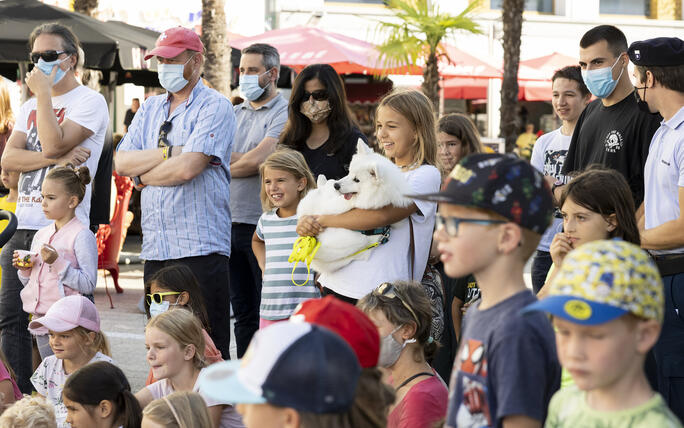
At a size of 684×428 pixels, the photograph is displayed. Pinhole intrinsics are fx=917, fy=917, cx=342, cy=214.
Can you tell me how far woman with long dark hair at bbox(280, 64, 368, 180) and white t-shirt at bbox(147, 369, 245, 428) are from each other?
168cm

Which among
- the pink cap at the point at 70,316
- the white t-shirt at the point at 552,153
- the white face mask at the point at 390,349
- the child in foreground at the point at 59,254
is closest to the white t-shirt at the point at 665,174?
the white face mask at the point at 390,349

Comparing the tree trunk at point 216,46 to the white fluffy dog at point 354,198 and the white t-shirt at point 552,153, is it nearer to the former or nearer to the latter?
the white t-shirt at point 552,153

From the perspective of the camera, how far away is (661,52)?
4.21 m

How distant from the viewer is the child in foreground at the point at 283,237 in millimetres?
5402

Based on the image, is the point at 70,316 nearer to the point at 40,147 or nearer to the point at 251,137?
the point at 40,147

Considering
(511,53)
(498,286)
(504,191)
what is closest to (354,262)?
(498,286)

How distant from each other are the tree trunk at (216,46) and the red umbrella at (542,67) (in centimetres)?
975

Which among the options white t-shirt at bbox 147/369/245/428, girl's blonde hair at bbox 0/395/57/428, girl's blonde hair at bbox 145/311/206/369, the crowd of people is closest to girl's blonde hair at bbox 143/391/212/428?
the crowd of people

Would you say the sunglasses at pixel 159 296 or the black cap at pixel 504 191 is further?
the sunglasses at pixel 159 296

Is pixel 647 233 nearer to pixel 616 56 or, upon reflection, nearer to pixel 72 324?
pixel 616 56

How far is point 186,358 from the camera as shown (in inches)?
186

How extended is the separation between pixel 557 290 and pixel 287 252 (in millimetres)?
3270

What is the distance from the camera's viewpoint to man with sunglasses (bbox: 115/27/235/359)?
18.2ft

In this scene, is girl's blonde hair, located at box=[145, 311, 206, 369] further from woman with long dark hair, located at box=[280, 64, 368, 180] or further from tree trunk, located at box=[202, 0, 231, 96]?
tree trunk, located at box=[202, 0, 231, 96]
